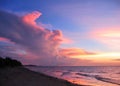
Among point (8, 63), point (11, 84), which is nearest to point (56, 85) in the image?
point (11, 84)

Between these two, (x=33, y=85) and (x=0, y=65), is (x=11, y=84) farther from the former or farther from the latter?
(x=0, y=65)

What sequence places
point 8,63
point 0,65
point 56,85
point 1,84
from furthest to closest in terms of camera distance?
point 8,63 < point 0,65 < point 56,85 < point 1,84

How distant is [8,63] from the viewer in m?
33.2

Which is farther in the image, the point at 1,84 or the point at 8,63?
the point at 8,63

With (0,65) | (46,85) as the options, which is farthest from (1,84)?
(0,65)

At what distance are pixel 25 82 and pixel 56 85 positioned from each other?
2.26 metres

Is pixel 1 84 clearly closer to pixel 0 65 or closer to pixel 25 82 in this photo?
pixel 25 82

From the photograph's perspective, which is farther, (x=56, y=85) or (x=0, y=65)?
(x=0, y=65)

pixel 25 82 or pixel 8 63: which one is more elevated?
pixel 8 63

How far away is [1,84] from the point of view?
635 inches

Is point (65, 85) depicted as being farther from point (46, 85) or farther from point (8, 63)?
point (8, 63)

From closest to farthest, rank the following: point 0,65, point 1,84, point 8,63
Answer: point 1,84, point 0,65, point 8,63

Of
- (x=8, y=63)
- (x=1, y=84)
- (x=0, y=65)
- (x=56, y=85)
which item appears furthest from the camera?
(x=8, y=63)

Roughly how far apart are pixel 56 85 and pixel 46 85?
2.96 feet
